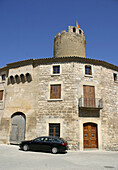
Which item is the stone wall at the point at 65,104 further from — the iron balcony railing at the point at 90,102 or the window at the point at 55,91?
the iron balcony railing at the point at 90,102

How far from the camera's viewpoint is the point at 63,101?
52.1 feet

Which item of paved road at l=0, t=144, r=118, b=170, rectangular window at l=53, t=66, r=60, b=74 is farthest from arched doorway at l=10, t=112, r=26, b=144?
paved road at l=0, t=144, r=118, b=170

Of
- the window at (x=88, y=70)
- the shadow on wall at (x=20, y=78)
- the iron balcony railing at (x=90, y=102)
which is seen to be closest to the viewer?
the iron balcony railing at (x=90, y=102)

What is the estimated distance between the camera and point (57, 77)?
1688cm

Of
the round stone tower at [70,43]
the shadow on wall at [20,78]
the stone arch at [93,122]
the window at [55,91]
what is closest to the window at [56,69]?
the window at [55,91]

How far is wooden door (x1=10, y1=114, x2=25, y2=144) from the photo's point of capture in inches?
642

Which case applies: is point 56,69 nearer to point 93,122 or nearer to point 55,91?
point 55,91

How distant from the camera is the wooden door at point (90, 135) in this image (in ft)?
49.7

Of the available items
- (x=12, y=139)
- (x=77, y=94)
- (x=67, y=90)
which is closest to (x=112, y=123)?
(x=77, y=94)

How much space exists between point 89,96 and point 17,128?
851 centimetres

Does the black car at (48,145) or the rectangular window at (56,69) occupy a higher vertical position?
the rectangular window at (56,69)

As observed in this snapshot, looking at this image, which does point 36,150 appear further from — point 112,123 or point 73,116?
point 112,123

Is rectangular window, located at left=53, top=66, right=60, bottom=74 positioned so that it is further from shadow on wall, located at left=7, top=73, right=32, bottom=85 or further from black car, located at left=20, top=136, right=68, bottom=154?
black car, located at left=20, top=136, right=68, bottom=154

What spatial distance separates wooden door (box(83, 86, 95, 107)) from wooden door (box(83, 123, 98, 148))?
6.83 ft
